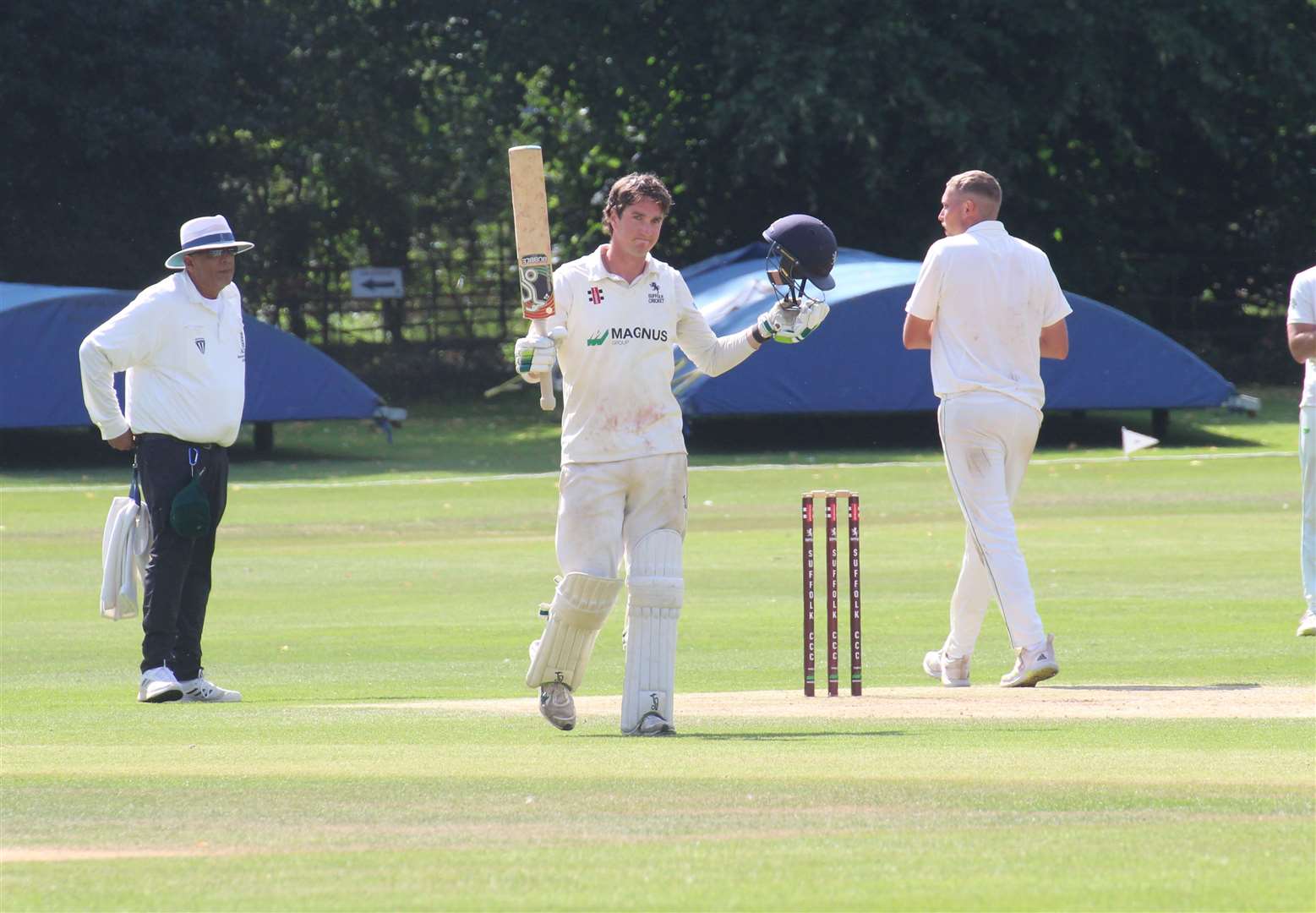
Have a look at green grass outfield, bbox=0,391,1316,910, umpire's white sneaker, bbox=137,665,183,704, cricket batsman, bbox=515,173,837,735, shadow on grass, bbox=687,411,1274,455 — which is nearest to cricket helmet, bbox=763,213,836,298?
cricket batsman, bbox=515,173,837,735

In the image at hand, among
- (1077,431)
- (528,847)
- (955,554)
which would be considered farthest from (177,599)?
(1077,431)

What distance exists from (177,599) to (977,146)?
28062 mm

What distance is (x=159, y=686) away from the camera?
9555 millimetres

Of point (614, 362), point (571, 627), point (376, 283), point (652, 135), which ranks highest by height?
point (652, 135)

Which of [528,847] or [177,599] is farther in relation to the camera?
[177,599]

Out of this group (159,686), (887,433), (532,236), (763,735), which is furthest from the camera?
(887,433)

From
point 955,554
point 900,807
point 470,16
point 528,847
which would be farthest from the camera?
point 470,16

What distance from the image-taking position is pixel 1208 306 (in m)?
42.0

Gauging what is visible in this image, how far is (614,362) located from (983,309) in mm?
2110

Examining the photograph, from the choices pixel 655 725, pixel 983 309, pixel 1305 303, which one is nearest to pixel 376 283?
pixel 1305 303

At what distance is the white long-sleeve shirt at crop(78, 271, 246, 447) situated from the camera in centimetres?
962

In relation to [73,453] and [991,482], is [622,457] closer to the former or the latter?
[991,482]

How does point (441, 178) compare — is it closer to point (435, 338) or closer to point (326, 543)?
point (435, 338)

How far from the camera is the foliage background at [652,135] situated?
3609 cm
